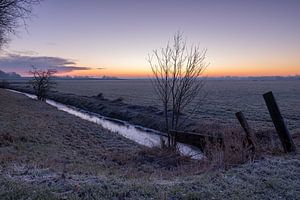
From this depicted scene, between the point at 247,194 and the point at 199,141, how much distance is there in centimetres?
815

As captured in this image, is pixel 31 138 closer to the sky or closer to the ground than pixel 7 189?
closer to the ground

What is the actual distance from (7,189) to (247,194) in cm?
444

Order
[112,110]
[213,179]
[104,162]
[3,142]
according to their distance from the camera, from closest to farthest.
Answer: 1. [213,179]
2. [104,162]
3. [3,142]
4. [112,110]

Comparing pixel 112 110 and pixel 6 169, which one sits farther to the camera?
pixel 112 110

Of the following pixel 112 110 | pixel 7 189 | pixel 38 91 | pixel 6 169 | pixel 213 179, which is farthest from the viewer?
pixel 38 91

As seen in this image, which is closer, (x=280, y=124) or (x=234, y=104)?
(x=280, y=124)

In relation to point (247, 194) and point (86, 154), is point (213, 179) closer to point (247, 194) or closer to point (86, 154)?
point (247, 194)

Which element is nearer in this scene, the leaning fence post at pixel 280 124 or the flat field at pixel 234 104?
the leaning fence post at pixel 280 124

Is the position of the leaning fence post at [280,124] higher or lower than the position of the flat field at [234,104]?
higher

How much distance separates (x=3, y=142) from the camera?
42.1 ft

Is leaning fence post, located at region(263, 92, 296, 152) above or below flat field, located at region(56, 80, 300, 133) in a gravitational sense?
above

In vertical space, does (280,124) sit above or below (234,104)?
above

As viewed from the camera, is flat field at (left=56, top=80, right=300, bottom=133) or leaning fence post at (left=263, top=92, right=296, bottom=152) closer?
leaning fence post at (left=263, top=92, right=296, bottom=152)

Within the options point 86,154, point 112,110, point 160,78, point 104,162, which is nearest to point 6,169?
point 104,162
